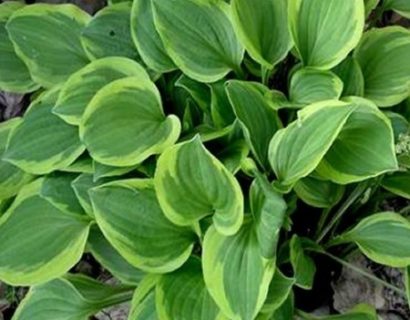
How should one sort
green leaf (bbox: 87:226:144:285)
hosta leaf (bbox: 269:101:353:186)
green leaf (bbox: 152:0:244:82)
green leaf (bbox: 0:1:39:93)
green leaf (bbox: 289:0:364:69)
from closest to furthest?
hosta leaf (bbox: 269:101:353:186), green leaf (bbox: 289:0:364:69), green leaf (bbox: 152:0:244:82), green leaf (bbox: 87:226:144:285), green leaf (bbox: 0:1:39:93)

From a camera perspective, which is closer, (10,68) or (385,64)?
(385,64)

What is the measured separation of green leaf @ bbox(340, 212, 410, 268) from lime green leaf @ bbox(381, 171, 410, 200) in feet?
0.27

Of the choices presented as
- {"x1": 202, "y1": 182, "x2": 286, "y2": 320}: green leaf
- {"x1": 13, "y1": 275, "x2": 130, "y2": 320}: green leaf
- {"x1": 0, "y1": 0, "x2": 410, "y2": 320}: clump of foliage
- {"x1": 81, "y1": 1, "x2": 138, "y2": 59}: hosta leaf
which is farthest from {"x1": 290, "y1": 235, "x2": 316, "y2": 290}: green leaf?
{"x1": 81, "y1": 1, "x2": 138, "y2": 59}: hosta leaf

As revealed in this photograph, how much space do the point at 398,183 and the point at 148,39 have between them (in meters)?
0.52

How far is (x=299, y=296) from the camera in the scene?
168 centimetres

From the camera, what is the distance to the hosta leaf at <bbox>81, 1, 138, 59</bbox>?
1582mm

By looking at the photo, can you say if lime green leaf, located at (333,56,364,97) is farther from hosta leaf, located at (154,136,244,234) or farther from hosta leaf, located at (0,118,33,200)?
hosta leaf, located at (0,118,33,200)

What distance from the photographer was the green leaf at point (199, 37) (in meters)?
1.43

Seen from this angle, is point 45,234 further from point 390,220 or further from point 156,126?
point 390,220

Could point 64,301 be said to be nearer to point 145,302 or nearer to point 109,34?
point 145,302

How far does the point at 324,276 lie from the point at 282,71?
415mm

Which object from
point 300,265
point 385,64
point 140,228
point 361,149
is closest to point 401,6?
point 385,64

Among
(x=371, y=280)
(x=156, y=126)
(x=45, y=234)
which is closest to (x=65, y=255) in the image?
(x=45, y=234)

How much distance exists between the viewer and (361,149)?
135cm
